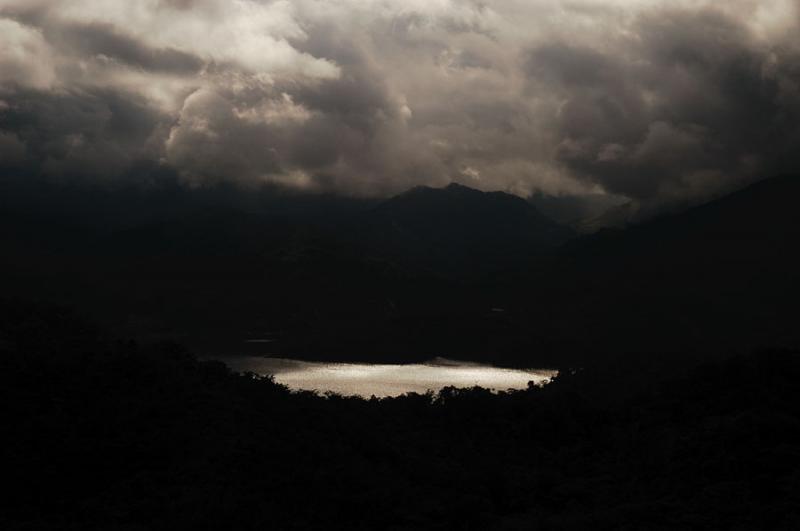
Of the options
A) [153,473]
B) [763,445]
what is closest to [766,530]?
[763,445]

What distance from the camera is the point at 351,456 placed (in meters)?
66.5

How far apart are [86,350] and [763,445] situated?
6789 cm

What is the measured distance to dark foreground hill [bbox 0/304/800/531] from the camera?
51625 millimetres

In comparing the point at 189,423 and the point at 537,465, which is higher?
the point at 189,423

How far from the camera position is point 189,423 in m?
64.3

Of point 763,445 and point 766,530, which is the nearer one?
point 766,530

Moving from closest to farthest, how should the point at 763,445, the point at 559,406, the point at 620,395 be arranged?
the point at 763,445
the point at 559,406
the point at 620,395

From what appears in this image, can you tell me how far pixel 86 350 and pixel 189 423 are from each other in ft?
67.3

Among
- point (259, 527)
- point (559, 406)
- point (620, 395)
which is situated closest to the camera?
point (259, 527)

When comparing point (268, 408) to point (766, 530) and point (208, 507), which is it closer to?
point (208, 507)

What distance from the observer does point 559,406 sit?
300 ft

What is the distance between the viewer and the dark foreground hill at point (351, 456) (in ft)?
169

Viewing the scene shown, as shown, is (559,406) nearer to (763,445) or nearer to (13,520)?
(763,445)

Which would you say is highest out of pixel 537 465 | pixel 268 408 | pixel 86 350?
pixel 86 350
